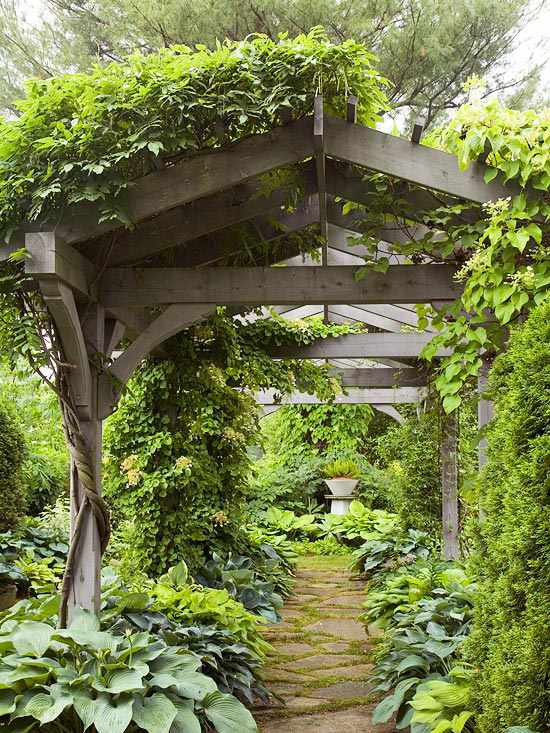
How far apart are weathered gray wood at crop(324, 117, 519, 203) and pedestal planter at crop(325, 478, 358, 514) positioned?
29.9 feet

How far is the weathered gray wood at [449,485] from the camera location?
742 cm

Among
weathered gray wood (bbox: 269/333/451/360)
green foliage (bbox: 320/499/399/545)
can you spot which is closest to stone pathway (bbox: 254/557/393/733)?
weathered gray wood (bbox: 269/333/451/360)

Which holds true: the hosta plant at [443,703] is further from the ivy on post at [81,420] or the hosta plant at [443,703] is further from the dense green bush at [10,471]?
the dense green bush at [10,471]

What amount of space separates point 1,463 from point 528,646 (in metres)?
5.57

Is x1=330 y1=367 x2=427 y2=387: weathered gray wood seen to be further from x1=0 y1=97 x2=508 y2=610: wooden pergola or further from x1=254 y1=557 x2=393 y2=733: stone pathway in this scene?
x1=0 y1=97 x2=508 y2=610: wooden pergola

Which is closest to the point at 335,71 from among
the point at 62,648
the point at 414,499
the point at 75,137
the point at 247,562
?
the point at 75,137

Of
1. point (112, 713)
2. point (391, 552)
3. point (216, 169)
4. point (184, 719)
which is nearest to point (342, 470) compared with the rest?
point (391, 552)

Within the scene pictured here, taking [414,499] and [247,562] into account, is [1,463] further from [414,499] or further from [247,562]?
[414,499]

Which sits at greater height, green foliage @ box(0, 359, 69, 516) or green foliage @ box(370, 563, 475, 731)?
green foliage @ box(0, 359, 69, 516)

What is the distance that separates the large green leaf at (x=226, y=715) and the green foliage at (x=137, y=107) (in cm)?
229

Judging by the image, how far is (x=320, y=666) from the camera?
5.66 m

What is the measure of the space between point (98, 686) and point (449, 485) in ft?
15.9

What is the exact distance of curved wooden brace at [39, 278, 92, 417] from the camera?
373cm

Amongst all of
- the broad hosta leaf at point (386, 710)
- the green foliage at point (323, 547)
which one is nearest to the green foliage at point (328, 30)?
the green foliage at point (323, 547)
